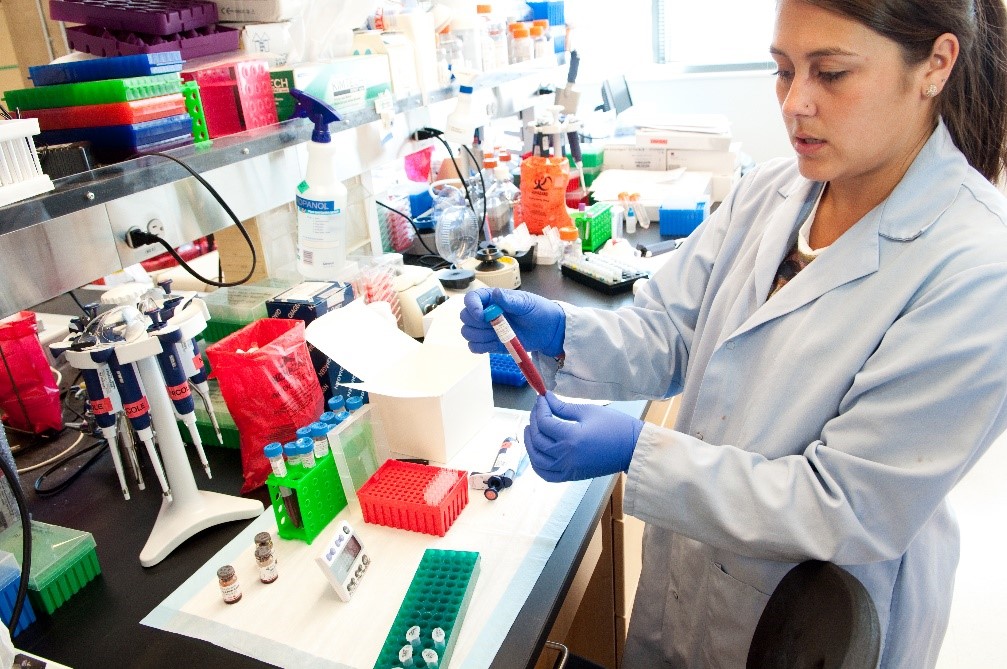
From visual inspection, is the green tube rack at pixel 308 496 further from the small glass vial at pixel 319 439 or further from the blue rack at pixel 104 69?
the blue rack at pixel 104 69

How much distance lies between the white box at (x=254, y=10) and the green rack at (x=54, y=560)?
1172 millimetres

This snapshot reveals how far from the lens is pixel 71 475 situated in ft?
4.33

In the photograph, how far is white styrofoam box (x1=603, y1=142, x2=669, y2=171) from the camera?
9.51 feet

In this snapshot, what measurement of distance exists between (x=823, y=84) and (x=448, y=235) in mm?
1412

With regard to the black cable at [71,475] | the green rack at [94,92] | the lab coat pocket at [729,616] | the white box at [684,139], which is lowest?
the lab coat pocket at [729,616]

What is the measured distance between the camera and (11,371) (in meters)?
1.41

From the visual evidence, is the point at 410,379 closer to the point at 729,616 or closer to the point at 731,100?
the point at 729,616

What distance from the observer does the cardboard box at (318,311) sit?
1.41 m

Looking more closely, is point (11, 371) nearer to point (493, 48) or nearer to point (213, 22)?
point (213, 22)

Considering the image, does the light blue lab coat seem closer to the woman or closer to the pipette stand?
the woman

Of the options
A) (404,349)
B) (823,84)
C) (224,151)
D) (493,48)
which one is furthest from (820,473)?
(493,48)

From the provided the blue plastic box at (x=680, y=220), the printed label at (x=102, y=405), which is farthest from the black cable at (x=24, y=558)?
the blue plastic box at (x=680, y=220)

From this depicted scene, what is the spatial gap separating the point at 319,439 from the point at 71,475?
53cm

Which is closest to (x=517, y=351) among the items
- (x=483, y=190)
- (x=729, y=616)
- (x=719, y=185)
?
(x=729, y=616)
